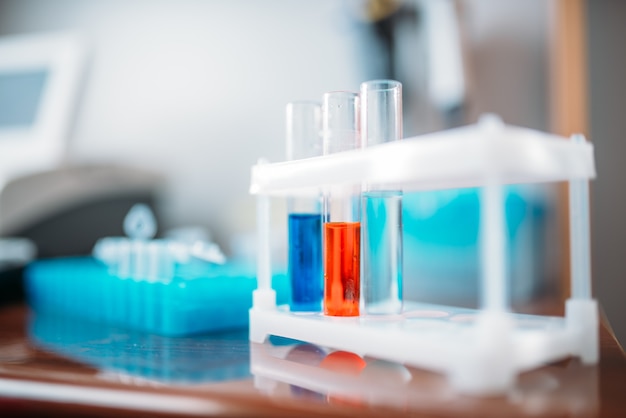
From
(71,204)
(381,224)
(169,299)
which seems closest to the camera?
(381,224)

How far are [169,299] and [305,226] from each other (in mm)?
174

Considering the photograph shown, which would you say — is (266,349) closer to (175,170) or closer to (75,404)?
(75,404)

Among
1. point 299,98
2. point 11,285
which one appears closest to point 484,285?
point 11,285

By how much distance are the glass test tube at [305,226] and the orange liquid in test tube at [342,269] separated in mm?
36

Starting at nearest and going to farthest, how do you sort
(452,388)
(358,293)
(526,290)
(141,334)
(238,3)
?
(452,388)
(358,293)
(141,334)
(526,290)
(238,3)

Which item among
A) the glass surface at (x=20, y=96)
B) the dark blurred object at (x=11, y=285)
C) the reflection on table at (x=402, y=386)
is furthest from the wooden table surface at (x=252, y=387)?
the glass surface at (x=20, y=96)

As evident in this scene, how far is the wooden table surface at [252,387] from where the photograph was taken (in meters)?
0.37

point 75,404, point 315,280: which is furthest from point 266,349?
point 75,404

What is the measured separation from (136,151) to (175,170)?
0.47ft

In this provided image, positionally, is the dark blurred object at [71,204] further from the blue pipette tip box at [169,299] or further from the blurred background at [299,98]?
the blue pipette tip box at [169,299]

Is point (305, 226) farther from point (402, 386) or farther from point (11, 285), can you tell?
point (11, 285)

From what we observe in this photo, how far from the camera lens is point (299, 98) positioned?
1524 mm

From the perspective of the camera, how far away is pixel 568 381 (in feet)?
1.43

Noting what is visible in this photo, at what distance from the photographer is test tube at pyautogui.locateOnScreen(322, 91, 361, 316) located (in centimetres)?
56
